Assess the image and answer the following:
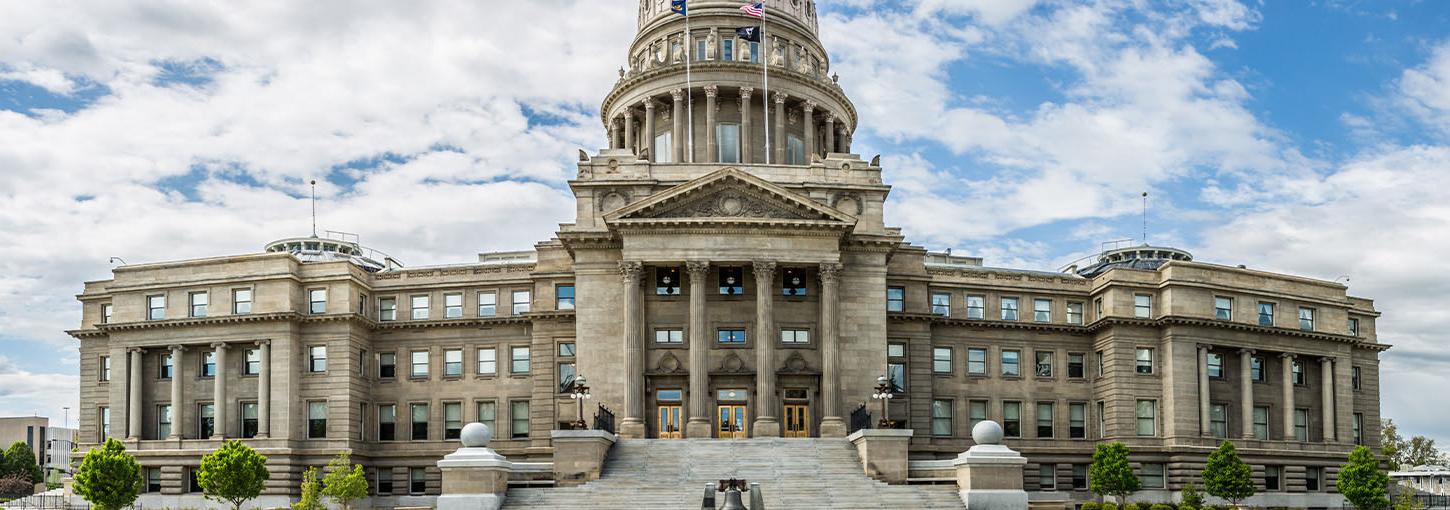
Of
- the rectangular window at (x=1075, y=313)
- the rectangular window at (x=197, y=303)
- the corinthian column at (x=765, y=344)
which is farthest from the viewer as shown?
the rectangular window at (x=1075, y=313)

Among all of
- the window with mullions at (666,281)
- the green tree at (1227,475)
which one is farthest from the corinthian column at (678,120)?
the green tree at (1227,475)

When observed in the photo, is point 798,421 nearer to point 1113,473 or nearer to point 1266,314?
point 1113,473

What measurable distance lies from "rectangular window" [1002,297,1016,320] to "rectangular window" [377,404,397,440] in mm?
33869

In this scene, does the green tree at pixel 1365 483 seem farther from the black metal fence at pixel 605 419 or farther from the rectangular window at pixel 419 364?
the rectangular window at pixel 419 364

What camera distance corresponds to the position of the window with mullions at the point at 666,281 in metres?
62.6

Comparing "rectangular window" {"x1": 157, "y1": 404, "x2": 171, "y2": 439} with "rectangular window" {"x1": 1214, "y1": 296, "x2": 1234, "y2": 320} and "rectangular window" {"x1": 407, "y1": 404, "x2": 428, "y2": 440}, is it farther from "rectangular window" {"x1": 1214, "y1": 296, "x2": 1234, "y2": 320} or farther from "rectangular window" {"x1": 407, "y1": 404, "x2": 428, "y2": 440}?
"rectangular window" {"x1": 1214, "y1": 296, "x2": 1234, "y2": 320}

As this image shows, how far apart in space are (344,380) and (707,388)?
66.8ft

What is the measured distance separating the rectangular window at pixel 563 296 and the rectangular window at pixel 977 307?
2173 centimetres

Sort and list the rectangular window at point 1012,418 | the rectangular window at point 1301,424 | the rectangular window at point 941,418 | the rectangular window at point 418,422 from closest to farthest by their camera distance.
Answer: the rectangular window at point 941,418
the rectangular window at point 418,422
the rectangular window at point 1012,418
the rectangular window at point 1301,424

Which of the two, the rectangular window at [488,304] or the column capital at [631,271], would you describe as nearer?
the column capital at [631,271]

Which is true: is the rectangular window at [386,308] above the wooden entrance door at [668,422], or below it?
above

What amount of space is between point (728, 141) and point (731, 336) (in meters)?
20.5

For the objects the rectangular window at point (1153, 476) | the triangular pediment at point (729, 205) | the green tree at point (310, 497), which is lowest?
the rectangular window at point (1153, 476)

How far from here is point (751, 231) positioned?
60688 mm
